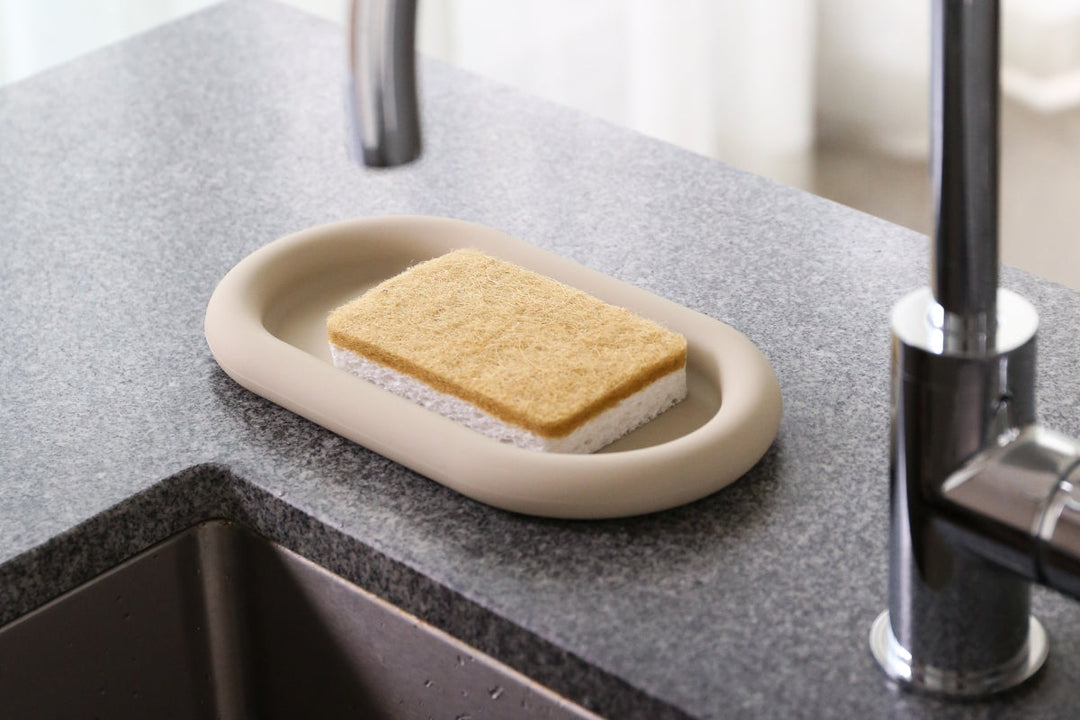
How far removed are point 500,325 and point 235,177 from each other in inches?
16.4

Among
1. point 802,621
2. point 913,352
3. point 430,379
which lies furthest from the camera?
point 430,379

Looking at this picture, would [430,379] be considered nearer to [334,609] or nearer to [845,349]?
[334,609]

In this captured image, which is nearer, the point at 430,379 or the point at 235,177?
the point at 430,379

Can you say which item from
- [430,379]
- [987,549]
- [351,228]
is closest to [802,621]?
[987,549]

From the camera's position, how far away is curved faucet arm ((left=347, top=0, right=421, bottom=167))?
67cm

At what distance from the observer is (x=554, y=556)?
701 millimetres

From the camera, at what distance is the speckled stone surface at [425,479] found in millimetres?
647

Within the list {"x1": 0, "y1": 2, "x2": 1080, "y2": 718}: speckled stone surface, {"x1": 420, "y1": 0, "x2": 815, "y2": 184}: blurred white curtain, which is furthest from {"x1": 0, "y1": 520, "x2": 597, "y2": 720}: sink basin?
{"x1": 420, "y1": 0, "x2": 815, "y2": 184}: blurred white curtain

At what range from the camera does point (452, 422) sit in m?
0.75

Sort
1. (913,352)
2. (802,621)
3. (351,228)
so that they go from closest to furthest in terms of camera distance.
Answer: (913,352)
(802,621)
(351,228)

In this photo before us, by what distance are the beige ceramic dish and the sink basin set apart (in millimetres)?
88

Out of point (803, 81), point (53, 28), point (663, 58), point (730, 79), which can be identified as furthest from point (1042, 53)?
point (53, 28)

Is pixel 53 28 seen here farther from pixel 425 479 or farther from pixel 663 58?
pixel 425 479

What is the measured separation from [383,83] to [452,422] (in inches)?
7.4
